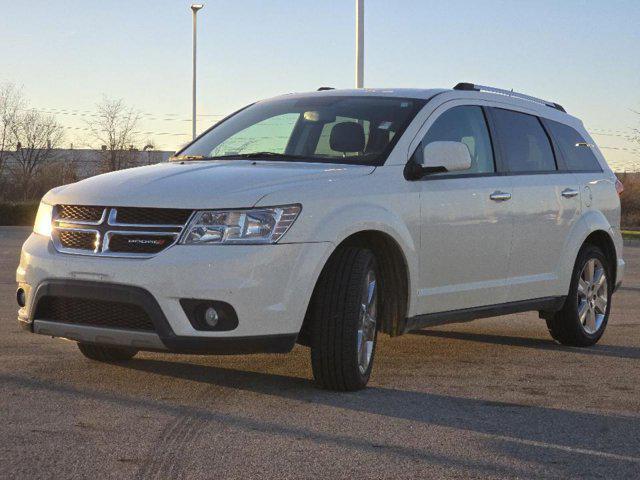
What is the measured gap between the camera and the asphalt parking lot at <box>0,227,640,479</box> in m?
5.05

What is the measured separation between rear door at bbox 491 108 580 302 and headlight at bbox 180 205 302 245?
2.44 metres

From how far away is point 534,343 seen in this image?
9.43 metres

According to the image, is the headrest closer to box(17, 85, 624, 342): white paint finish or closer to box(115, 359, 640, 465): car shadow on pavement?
box(17, 85, 624, 342): white paint finish

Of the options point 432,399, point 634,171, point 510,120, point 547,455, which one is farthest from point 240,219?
point 634,171

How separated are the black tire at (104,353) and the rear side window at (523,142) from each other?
9.60ft

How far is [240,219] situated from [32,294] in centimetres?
132

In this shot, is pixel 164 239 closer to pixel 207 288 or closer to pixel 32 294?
pixel 207 288

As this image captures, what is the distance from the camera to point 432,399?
6691 mm

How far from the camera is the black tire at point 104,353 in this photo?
25.0 feet

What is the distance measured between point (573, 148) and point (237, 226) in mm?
4098

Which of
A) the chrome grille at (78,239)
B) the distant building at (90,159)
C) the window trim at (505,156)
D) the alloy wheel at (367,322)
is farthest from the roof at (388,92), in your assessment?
the distant building at (90,159)

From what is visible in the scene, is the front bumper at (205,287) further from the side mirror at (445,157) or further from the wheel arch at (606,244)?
the wheel arch at (606,244)

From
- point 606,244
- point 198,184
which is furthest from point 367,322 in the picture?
point 606,244

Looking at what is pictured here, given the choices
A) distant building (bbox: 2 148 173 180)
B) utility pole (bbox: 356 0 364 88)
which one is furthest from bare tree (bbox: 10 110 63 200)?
utility pole (bbox: 356 0 364 88)
